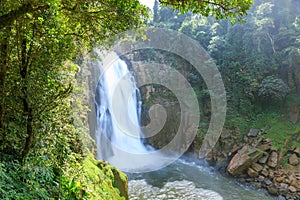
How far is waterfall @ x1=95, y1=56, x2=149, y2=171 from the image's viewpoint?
501 inches

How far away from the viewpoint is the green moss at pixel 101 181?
12.9ft

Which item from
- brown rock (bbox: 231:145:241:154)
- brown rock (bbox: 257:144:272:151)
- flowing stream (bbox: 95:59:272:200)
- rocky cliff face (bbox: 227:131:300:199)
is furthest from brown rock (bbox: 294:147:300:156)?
flowing stream (bbox: 95:59:272:200)

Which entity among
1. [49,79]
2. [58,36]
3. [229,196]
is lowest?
[229,196]

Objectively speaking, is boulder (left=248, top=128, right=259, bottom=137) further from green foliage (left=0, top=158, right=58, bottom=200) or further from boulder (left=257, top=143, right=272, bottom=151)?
green foliage (left=0, top=158, right=58, bottom=200)

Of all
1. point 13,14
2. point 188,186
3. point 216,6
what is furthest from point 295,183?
point 13,14

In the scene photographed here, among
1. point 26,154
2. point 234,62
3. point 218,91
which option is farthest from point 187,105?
point 26,154

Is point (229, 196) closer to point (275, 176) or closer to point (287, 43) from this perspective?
point (275, 176)

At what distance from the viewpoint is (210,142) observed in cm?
1252

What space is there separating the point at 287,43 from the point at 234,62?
10.8 feet

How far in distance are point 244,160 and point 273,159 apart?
4.08 feet

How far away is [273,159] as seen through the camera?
9812mm

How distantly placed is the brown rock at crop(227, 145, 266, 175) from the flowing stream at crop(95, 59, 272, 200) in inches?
21.0

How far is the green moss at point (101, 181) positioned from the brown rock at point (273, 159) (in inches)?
279

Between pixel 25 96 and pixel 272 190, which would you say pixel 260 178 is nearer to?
pixel 272 190
